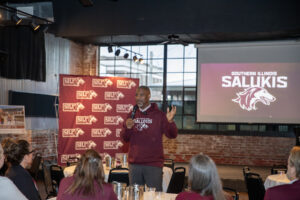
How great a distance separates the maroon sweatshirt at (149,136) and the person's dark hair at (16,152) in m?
1.35

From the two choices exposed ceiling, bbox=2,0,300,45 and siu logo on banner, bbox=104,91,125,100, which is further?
siu logo on banner, bbox=104,91,125,100

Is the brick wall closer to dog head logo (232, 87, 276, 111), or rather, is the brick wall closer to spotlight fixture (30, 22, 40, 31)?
dog head logo (232, 87, 276, 111)

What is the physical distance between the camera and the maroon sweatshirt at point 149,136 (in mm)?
4270

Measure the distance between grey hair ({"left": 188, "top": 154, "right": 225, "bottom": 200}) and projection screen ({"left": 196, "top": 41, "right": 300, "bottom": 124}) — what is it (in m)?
8.06

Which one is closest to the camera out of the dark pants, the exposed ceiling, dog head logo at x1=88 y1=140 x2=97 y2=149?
the dark pants

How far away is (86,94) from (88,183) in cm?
586

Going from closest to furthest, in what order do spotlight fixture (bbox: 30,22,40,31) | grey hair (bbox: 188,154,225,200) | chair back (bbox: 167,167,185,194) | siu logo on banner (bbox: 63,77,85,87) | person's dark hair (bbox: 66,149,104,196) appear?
grey hair (bbox: 188,154,225,200), person's dark hair (bbox: 66,149,104,196), chair back (bbox: 167,167,185,194), spotlight fixture (bbox: 30,22,40,31), siu logo on banner (bbox: 63,77,85,87)

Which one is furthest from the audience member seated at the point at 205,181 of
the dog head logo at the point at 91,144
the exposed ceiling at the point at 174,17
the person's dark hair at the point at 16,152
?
the dog head logo at the point at 91,144

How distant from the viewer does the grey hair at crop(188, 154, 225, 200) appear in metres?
2.19

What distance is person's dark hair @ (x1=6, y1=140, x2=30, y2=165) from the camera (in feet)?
10.4

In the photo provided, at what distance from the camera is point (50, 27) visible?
26.5 ft

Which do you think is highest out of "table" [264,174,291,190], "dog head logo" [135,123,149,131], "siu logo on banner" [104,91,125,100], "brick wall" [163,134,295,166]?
"siu logo on banner" [104,91,125,100]

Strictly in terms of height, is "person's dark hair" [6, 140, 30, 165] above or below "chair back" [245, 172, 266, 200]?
above

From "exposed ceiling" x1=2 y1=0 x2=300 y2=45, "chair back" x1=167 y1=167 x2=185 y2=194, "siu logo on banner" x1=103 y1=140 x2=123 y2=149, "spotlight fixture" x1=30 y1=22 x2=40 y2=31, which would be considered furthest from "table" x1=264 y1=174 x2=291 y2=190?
"spotlight fixture" x1=30 y1=22 x2=40 y2=31
